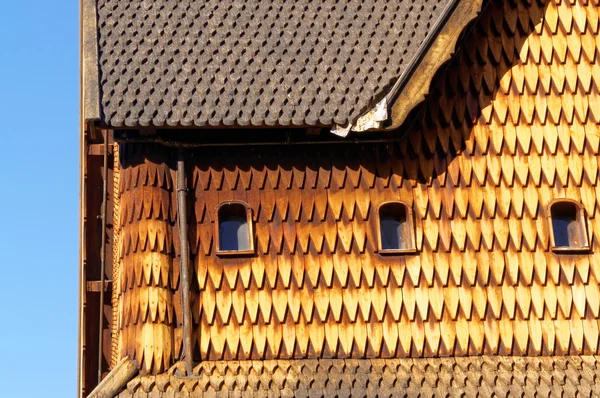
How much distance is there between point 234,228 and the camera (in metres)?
18.5

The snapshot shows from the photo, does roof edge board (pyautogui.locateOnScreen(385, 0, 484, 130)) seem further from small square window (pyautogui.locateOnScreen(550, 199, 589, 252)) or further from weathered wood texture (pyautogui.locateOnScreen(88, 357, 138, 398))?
weathered wood texture (pyautogui.locateOnScreen(88, 357, 138, 398))

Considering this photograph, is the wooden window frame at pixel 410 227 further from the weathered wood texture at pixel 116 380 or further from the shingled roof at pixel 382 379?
the weathered wood texture at pixel 116 380

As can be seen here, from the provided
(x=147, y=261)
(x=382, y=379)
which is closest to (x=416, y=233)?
(x=382, y=379)

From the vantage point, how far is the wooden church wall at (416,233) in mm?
17891

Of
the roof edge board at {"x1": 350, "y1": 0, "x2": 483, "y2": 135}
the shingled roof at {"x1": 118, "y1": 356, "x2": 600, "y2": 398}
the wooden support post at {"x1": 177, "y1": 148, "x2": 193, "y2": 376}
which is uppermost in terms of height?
the roof edge board at {"x1": 350, "y1": 0, "x2": 483, "y2": 135}

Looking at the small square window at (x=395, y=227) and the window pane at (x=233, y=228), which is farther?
the small square window at (x=395, y=227)

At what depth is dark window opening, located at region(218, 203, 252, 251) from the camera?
60.3ft

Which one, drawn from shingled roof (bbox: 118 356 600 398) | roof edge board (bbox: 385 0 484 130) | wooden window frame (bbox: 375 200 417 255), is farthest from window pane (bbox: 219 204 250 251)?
roof edge board (bbox: 385 0 484 130)

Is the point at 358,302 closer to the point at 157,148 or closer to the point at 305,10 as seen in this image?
the point at 157,148

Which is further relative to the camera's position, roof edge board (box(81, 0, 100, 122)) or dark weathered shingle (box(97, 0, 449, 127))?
dark weathered shingle (box(97, 0, 449, 127))

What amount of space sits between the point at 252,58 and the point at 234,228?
2.50m

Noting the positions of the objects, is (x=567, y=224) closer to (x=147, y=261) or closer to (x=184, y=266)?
(x=184, y=266)

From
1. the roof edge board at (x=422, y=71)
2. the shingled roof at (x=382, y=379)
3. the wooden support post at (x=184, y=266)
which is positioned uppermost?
the roof edge board at (x=422, y=71)

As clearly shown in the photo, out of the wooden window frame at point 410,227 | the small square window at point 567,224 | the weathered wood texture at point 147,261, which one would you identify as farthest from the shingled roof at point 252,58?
the small square window at point 567,224
